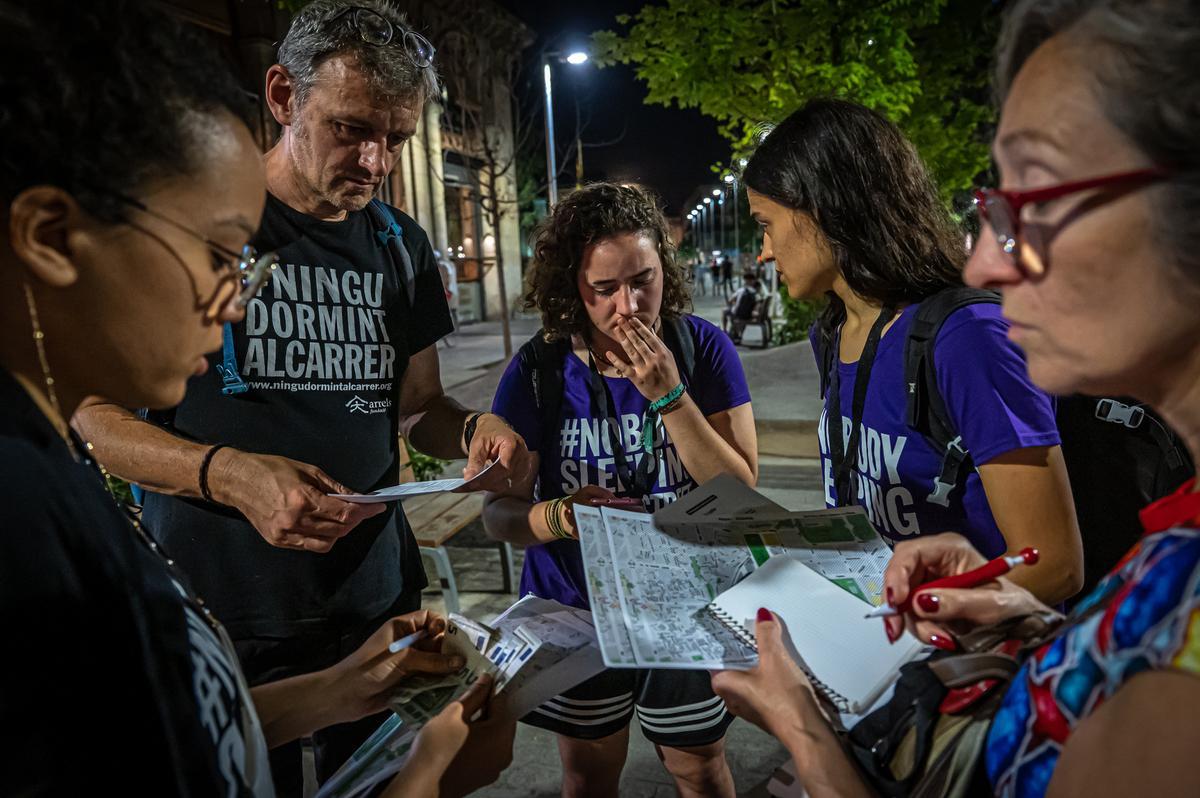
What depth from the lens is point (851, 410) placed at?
2016 mm

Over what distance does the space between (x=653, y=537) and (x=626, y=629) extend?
33cm

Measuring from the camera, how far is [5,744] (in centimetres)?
72

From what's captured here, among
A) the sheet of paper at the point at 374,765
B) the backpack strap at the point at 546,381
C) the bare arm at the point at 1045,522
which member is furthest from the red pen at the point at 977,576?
the backpack strap at the point at 546,381

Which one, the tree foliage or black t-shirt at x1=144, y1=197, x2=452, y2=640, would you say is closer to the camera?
black t-shirt at x1=144, y1=197, x2=452, y2=640

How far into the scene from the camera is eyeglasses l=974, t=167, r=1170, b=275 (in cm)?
80

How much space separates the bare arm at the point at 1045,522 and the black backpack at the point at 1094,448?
0.15m

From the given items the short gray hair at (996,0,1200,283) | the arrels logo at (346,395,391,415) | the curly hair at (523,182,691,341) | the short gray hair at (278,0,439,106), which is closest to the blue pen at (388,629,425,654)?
the arrels logo at (346,395,391,415)

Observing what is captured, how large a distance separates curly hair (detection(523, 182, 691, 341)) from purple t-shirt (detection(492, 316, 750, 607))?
7.2 inches

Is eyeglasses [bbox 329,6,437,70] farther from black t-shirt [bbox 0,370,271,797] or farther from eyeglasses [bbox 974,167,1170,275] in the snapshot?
eyeglasses [bbox 974,167,1170,275]

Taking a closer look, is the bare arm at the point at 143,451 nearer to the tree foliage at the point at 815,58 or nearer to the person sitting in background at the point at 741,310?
the tree foliage at the point at 815,58

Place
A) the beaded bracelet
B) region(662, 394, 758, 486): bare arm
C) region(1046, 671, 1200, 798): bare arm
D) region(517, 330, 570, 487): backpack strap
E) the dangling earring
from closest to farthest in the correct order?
region(1046, 671, 1200, 798): bare arm
the dangling earring
the beaded bracelet
region(662, 394, 758, 486): bare arm
region(517, 330, 570, 487): backpack strap

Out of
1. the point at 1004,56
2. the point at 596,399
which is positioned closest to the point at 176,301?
the point at 1004,56

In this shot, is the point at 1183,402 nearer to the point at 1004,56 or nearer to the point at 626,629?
the point at 1004,56

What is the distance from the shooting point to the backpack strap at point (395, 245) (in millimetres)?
2273
